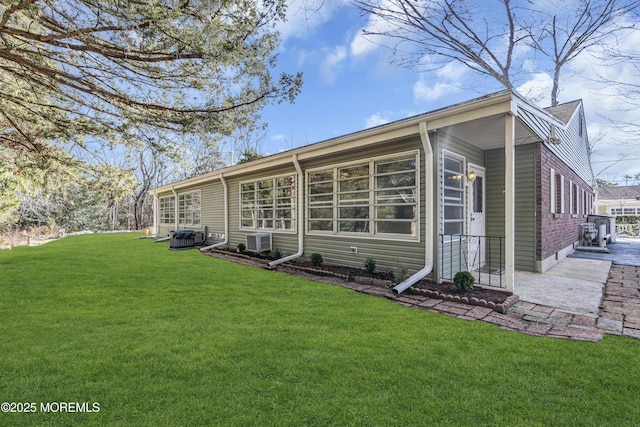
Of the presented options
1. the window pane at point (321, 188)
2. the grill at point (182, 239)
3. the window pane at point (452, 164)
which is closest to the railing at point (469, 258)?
the window pane at point (452, 164)

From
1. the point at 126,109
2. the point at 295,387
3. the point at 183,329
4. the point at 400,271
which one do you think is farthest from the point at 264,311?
the point at 126,109

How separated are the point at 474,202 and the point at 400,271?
242cm

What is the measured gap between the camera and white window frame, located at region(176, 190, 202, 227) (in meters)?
12.8

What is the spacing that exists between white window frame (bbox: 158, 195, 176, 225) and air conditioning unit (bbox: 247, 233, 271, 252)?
315 inches

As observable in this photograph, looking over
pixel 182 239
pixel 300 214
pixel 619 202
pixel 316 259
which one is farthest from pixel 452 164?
pixel 619 202

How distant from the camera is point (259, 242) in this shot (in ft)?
28.2

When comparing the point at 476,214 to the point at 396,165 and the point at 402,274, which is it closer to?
the point at 396,165

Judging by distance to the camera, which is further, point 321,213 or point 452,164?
point 321,213

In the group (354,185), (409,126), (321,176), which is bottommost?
(354,185)

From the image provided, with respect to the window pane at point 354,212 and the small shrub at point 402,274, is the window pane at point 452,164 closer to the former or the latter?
the window pane at point 354,212

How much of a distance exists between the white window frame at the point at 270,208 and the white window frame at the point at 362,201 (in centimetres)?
74

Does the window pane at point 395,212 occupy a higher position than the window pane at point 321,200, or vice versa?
the window pane at point 321,200

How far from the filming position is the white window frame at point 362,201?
5.42 m

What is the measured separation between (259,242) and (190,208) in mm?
6333
